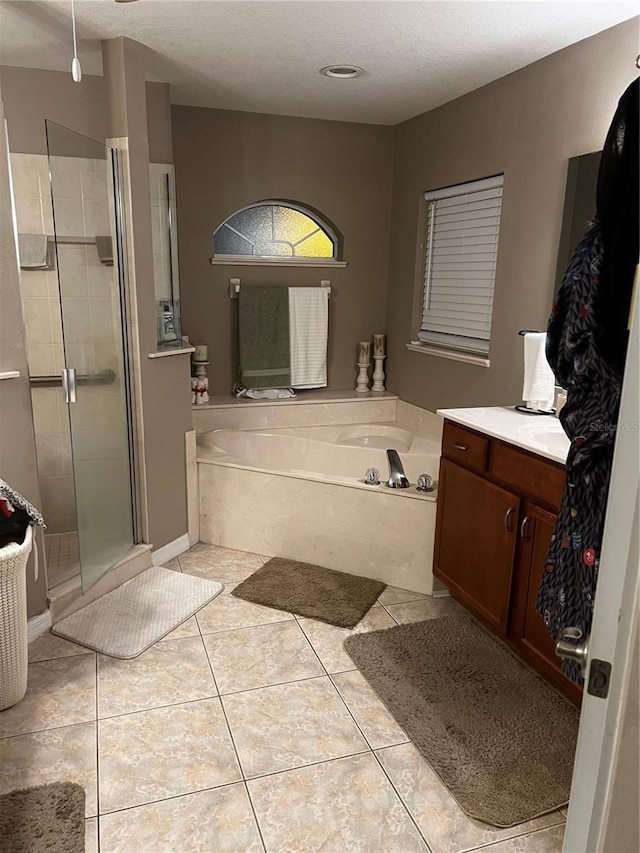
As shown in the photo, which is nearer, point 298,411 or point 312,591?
point 312,591

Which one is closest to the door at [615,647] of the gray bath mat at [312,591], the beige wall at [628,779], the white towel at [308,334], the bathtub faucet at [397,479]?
the beige wall at [628,779]

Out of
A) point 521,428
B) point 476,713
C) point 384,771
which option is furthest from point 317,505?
point 384,771

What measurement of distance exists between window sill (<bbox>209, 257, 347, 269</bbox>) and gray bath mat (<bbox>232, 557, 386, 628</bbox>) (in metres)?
1.81

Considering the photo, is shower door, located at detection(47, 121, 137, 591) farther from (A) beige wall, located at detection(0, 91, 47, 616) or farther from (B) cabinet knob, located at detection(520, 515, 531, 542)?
(B) cabinet knob, located at detection(520, 515, 531, 542)

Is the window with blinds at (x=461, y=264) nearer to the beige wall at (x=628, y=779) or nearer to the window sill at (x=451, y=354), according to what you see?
the window sill at (x=451, y=354)

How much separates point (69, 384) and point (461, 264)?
2128mm

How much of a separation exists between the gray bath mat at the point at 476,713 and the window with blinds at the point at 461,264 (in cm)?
156

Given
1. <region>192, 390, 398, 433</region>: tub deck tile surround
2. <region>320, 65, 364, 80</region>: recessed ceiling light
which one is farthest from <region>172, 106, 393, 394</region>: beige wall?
<region>320, 65, 364, 80</region>: recessed ceiling light

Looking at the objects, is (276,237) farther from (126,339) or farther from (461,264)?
(126,339)

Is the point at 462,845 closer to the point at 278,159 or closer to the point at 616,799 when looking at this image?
the point at 616,799

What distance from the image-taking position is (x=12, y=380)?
7.60 ft

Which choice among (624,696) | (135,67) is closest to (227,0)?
(135,67)

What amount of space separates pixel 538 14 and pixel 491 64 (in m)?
0.54

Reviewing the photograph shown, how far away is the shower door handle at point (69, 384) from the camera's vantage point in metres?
2.52
